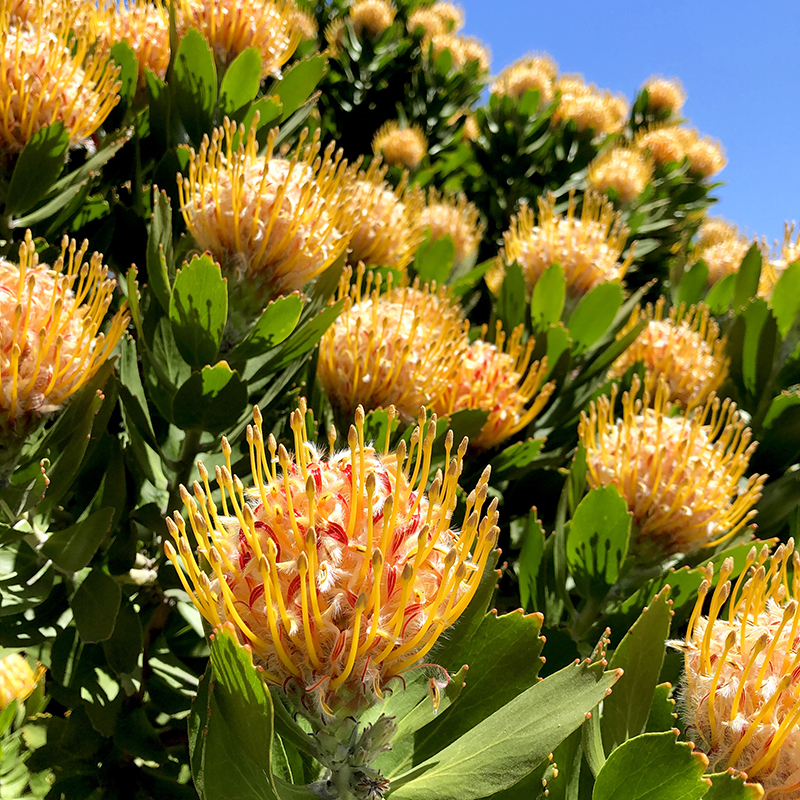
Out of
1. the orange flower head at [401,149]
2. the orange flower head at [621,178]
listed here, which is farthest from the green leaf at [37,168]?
the orange flower head at [621,178]

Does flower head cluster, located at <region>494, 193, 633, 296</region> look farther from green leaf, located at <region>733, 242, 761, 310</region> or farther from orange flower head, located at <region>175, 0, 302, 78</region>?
orange flower head, located at <region>175, 0, 302, 78</region>

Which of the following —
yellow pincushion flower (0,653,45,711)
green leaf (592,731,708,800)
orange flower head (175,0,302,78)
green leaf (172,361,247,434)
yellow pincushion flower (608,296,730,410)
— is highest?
orange flower head (175,0,302,78)

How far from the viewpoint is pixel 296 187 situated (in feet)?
4.21

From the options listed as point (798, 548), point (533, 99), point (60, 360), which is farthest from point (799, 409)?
point (533, 99)

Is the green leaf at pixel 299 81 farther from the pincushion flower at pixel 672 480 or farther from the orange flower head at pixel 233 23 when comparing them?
the pincushion flower at pixel 672 480

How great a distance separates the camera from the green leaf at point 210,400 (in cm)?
113

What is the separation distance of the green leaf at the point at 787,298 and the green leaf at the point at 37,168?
191cm

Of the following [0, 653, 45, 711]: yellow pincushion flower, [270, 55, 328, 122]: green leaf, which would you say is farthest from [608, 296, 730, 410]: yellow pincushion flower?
[0, 653, 45, 711]: yellow pincushion flower

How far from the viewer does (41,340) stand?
100 cm

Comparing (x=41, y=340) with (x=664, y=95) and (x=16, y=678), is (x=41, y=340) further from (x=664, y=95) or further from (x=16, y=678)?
(x=664, y=95)

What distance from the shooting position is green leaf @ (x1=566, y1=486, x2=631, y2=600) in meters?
1.26

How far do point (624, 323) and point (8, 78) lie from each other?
1.63m

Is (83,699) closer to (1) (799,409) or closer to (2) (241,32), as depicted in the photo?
(2) (241,32)

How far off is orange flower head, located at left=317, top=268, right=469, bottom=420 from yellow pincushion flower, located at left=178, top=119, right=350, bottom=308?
5.9 inches
